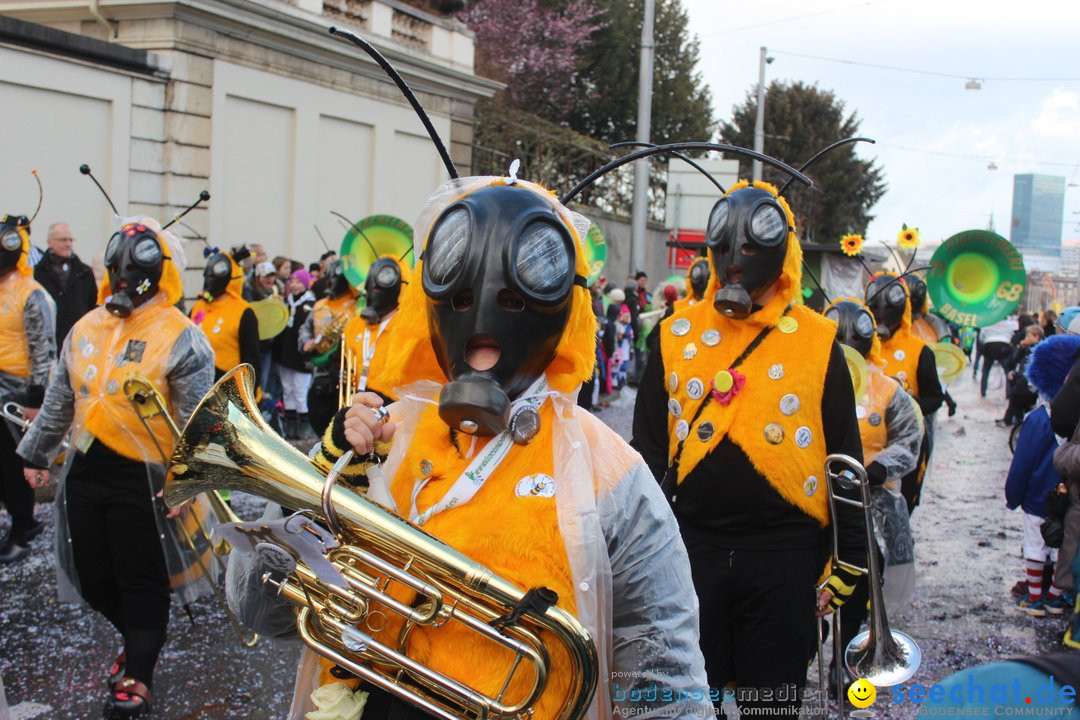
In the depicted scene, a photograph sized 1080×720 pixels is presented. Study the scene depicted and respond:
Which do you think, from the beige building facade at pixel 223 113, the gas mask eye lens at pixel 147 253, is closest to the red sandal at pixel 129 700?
the gas mask eye lens at pixel 147 253

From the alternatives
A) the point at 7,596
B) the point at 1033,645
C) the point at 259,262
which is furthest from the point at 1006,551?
the point at 259,262

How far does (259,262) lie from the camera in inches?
440

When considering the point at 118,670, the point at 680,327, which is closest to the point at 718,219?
the point at 680,327

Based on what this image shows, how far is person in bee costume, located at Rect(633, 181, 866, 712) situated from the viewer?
10.8 ft

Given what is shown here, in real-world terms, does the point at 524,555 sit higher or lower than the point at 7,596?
higher

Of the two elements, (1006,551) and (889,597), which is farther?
(1006,551)

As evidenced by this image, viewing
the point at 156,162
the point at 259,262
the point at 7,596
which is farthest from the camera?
the point at 156,162

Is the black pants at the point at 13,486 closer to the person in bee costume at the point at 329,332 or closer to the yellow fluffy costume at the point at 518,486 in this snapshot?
the person in bee costume at the point at 329,332

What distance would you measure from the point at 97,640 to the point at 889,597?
156 inches

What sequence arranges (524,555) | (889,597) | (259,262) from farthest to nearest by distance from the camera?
(259,262)
(889,597)
(524,555)

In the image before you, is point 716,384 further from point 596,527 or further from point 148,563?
point 148,563

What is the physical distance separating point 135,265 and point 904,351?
4.82 metres

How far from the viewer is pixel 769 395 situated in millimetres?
3420

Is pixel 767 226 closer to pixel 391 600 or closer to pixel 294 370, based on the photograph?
pixel 391 600
